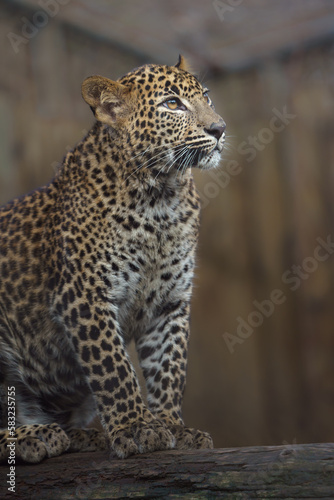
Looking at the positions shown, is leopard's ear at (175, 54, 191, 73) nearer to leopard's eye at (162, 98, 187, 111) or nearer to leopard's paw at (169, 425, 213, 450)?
leopard's eye at (162, 98, 187, 111)

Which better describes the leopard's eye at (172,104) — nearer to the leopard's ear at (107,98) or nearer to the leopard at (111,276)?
the leopard at (111,276)

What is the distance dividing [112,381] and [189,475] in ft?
3.19

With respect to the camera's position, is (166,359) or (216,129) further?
(166,359)

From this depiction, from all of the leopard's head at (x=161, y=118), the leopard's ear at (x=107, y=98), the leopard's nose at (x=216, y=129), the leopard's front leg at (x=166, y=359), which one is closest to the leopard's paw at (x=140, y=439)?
the leopard's front leg at (x=166, y=359)

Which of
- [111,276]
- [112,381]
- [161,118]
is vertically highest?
[161,118]

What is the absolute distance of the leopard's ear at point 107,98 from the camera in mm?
4609

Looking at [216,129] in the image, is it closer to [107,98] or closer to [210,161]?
[210,161]

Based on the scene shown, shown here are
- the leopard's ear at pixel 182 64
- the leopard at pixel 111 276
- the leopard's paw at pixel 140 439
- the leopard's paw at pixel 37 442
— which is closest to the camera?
the leopard's paw at pixel 140 439

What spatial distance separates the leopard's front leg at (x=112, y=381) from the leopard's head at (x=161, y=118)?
1046 millimetres

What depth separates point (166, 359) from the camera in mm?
4672

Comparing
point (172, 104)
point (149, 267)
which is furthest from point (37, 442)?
point (172, 104)

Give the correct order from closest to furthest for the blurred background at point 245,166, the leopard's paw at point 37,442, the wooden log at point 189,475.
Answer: the wooden log at point 189,475 < the leopard's paw at point 37,442 < the blurred background at point 245,166

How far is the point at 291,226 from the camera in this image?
8930 mm

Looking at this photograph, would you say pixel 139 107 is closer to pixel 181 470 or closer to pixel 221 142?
pixel 221 142
